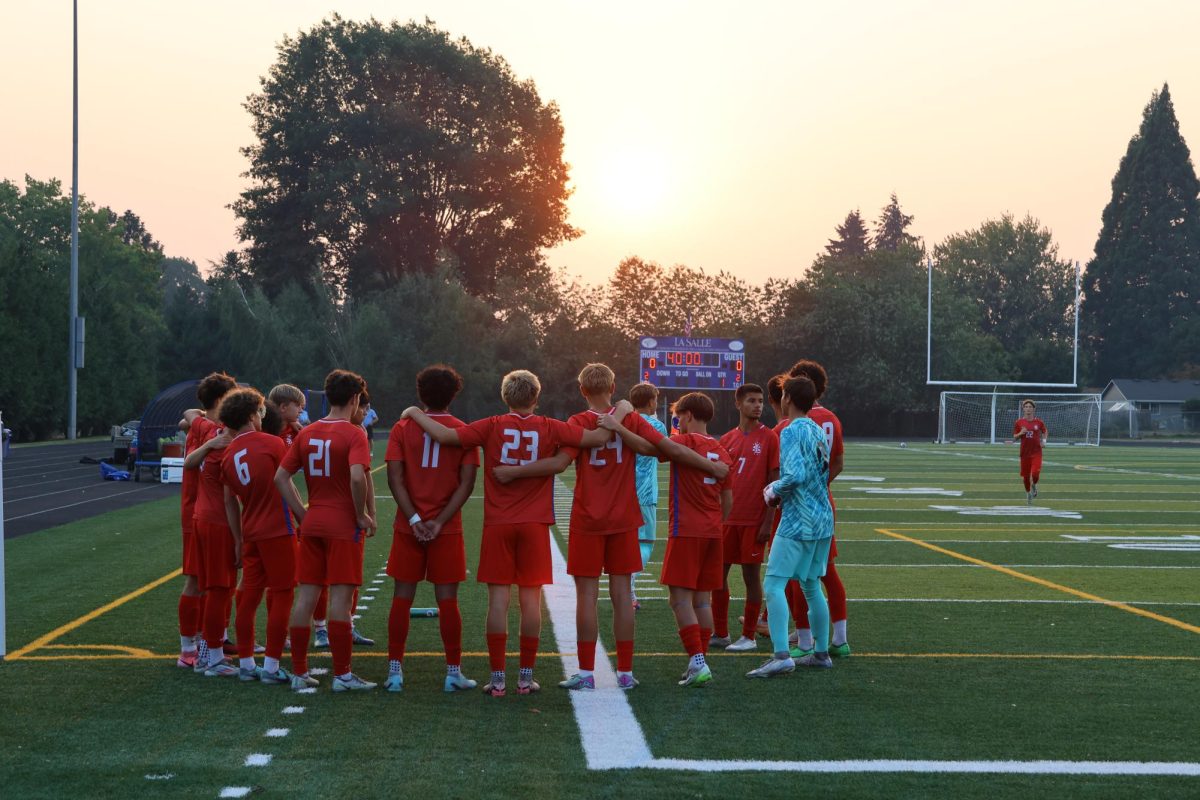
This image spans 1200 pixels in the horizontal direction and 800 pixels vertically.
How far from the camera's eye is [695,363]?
1796 inches

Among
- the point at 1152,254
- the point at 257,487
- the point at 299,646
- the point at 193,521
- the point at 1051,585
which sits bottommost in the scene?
the point at 1051,585

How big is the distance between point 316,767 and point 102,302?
48.1m

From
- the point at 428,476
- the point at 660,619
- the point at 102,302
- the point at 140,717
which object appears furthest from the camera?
the point at 102,302

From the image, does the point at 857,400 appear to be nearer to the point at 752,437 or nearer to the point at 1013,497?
the point at 1013,497

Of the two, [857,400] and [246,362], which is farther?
[857,400]

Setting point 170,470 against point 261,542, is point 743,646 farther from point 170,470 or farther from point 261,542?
point 170,470

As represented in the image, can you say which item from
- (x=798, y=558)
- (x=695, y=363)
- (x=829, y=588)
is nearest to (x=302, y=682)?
(x=798, y=558)

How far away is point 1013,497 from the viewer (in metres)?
23.0

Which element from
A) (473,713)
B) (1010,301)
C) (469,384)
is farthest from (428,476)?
(1010,301)

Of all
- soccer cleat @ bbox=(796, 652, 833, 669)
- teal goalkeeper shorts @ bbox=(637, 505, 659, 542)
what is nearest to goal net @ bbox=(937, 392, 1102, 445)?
teal goalkeeper shorts @ bbox=(637, 505, 659, 542)

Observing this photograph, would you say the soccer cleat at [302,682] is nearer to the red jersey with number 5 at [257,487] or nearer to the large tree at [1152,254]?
the red jersey with number 5 at [257,487]

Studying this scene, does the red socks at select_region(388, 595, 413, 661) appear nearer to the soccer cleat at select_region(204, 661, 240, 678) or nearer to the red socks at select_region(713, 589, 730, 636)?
the soccer cleat at select_region(204, 661, 240, 678)

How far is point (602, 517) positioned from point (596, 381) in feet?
2.45

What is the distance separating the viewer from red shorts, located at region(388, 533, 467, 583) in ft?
22.0
